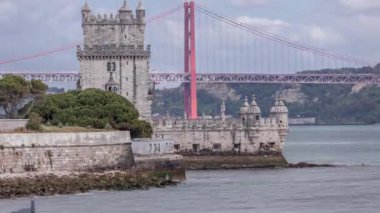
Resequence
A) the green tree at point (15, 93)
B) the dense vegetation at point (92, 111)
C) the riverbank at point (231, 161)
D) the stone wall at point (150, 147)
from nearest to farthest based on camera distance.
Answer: the stone wall at point (150, 147)
the dense vegetation at point (92, 111)
the green tree at point (15, 93)
the riverbank at point (231, 161)

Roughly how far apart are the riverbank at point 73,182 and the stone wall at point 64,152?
756 millimetres

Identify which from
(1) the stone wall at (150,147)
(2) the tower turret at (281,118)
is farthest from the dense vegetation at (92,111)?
(2) the tower turret at (281,118)

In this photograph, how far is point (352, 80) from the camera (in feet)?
420

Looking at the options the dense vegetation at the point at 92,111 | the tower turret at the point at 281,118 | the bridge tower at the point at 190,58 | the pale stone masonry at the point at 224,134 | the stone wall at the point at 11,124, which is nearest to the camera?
the stone wall at the point at 11,124

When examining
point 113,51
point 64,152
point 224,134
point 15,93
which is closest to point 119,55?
point 113,51

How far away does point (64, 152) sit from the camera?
58969mm

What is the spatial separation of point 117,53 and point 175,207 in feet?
102

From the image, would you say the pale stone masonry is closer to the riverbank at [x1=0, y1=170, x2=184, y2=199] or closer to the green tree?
the green tree

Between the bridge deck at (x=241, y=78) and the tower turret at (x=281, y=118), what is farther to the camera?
the bridge deck at (x=241, y=78)

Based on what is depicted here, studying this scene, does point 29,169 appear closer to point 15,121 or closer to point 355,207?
point 15,121

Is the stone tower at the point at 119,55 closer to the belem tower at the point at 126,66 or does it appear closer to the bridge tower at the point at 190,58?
the belem tower at the point at 126,66

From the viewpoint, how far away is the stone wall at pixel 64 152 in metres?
57.1

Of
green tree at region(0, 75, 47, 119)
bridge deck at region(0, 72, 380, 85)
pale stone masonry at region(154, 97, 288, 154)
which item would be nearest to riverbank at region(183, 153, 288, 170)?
pale stone masonry at region(154, 97, 288, 154)

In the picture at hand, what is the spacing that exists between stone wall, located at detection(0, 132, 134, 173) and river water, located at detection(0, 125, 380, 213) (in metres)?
2.73
